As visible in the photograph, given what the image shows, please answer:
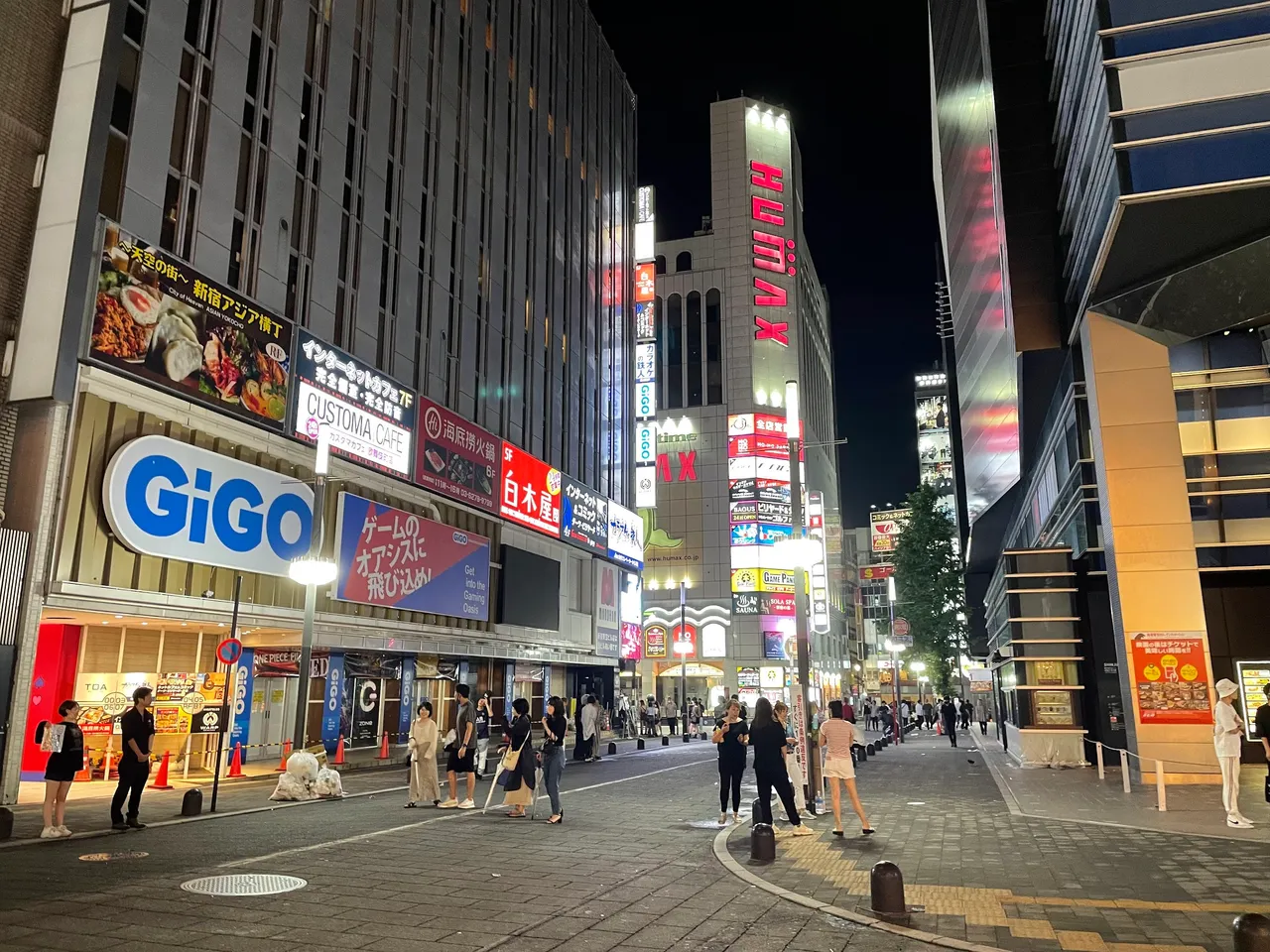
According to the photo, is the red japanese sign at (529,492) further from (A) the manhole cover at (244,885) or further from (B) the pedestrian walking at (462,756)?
(A) the manhole cover at (244,885)

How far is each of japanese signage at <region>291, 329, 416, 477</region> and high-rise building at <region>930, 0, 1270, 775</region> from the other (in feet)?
55.8

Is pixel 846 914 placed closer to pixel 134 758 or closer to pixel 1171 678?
pixel 134 758

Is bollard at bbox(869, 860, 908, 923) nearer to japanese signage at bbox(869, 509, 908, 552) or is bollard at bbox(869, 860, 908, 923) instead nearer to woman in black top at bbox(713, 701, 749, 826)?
woman in black top at bbox(713, 701, 749, 826)

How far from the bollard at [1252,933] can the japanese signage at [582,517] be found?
107 ft

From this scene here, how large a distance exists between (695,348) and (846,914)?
218ft

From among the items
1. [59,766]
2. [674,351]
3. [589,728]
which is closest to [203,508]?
[59,766]

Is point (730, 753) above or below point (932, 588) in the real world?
below

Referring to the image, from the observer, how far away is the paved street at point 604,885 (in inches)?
268

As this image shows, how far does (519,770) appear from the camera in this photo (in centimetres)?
1384

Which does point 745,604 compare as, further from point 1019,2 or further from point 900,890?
point 900,890

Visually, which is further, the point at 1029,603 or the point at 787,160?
the point at 787,160

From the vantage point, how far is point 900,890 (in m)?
7.55

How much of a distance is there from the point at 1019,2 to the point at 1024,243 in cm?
695

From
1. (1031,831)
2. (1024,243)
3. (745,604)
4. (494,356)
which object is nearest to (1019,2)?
(1024,243)
